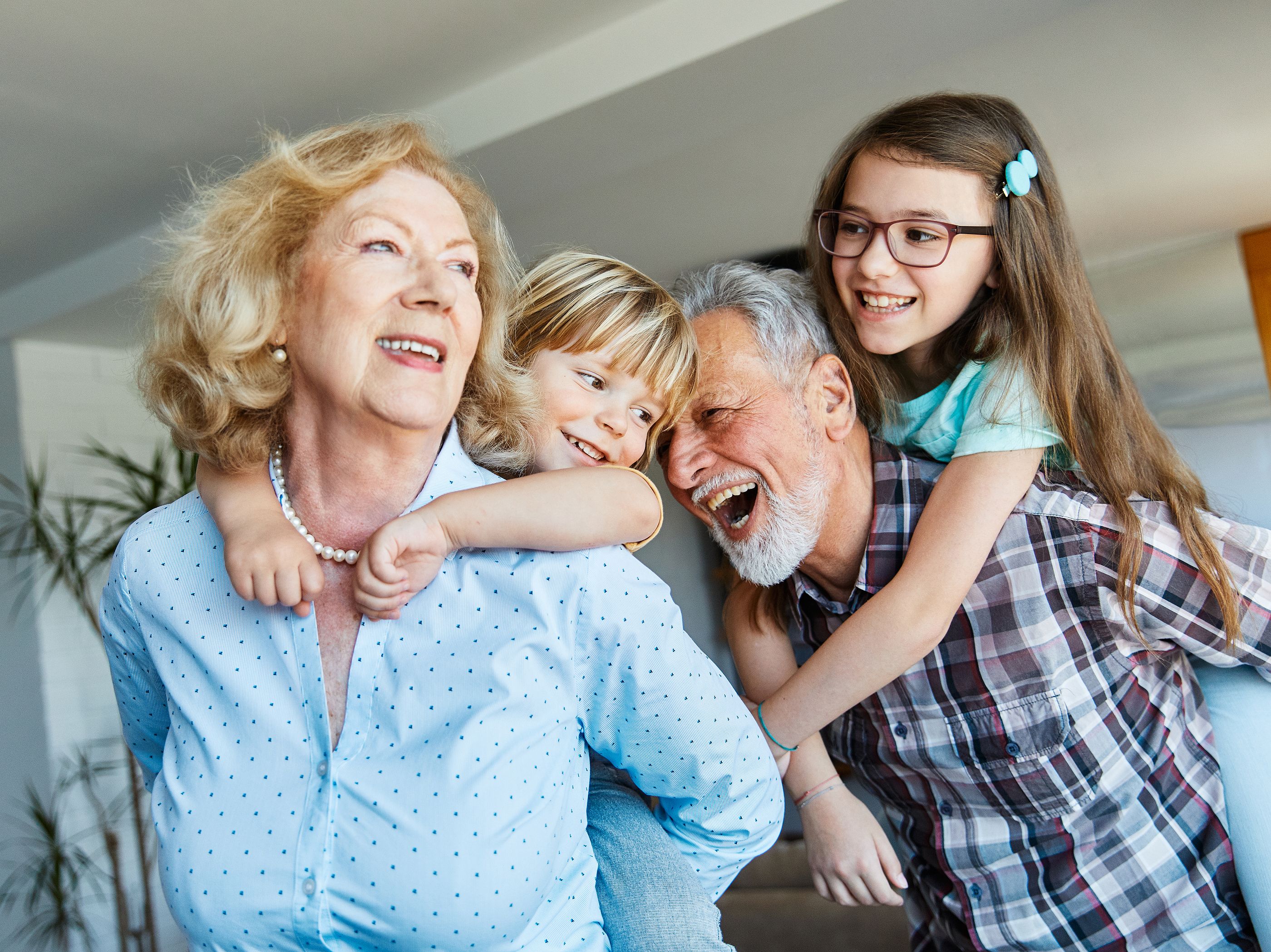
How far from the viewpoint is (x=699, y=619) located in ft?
18.4

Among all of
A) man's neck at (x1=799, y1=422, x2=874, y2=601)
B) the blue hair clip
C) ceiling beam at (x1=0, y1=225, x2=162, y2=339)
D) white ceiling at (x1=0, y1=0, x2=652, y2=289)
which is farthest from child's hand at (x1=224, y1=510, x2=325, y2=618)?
ceiling beam at (x1=0, y1=225, x2=162, y2=339)

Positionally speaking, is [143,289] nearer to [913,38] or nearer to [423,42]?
[423,42]

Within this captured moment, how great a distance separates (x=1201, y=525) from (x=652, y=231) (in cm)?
334

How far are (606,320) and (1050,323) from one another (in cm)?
79

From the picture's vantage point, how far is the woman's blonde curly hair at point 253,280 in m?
1.09

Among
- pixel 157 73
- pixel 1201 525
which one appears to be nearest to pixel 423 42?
pixel 157 73

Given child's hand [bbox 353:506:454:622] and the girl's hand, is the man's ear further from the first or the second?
child's hand [bbox 353:506:454:622]

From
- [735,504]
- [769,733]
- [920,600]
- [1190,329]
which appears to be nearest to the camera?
[920,600]

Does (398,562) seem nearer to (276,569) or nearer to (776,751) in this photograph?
(276,569)

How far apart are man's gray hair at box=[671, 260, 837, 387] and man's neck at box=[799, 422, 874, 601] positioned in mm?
172

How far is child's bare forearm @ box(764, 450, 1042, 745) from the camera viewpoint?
59.7 inches

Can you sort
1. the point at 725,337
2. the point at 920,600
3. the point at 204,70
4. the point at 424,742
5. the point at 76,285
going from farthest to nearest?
the point at 76,285 < the point at 204,70 < the point at 725,337 < the point at 920,600 < the point at 424,742

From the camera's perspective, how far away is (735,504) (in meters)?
1.87

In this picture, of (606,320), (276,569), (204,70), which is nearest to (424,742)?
(276,569)
